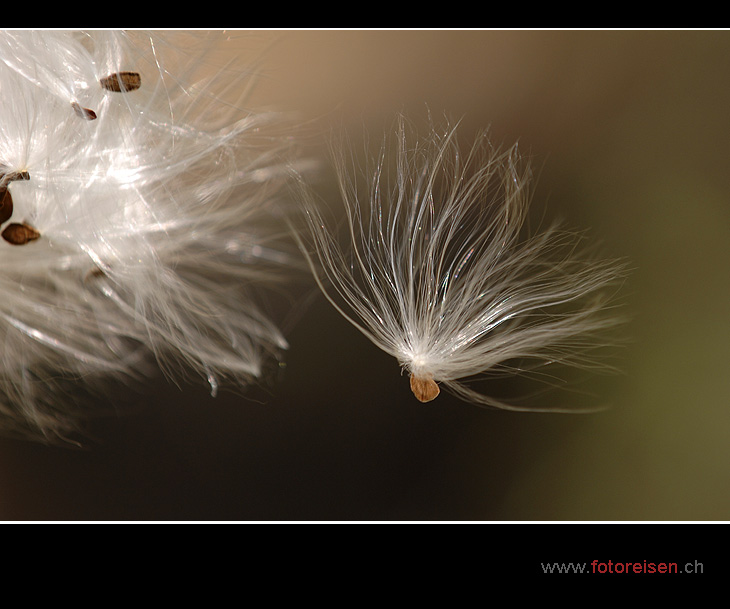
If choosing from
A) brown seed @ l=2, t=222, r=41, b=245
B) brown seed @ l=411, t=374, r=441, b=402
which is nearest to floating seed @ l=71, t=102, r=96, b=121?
brown seed @ l=2, t=222, r=41, b=245

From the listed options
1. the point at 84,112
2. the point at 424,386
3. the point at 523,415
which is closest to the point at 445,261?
the point at 424,386

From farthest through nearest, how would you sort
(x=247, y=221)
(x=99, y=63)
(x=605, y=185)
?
(x=605, y=185)
(x=247, y=221)
(x=99, y=63)

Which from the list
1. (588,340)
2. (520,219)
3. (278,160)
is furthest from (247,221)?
(588,340)

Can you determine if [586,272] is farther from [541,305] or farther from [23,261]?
[23,261]

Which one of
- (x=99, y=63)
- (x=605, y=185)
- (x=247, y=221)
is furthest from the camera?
(x=605, y=185)

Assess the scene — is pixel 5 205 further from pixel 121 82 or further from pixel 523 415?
pixel 523 415

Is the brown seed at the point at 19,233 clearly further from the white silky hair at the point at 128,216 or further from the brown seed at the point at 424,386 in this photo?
the brown seed at the point at 424,386

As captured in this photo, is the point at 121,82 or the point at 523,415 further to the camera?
the point at 523,415
